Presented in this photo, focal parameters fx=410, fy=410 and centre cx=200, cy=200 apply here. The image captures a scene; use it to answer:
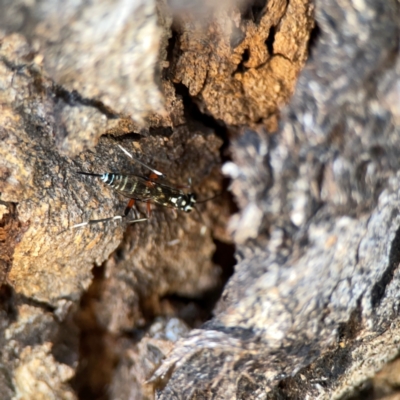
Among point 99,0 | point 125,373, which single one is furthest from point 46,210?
point 125,373

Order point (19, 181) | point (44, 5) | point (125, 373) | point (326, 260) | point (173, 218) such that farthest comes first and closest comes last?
point (173, 218), point (125, 373), point (326, 260), point (19, 181), point (44, 5)

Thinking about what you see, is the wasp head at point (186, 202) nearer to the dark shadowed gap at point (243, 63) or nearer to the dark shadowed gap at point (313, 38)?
the dark shadowed gap at point (243, 63)

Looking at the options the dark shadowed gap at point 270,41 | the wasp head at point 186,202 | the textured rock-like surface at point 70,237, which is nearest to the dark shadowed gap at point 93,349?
the textured rock-like surface at point 70,237

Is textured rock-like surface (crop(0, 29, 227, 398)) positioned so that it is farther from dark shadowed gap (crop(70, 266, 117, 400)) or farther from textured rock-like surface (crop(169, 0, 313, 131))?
textured rock-like surface (crop(169, 0, 313, 131))

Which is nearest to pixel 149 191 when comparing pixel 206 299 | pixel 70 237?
pixel 70 237

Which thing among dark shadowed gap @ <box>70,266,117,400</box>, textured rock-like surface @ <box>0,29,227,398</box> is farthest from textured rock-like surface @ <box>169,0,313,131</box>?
dark shadowed gap @ <box>70,266,117,400</box>

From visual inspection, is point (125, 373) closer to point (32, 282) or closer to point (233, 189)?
point (32, 282)
